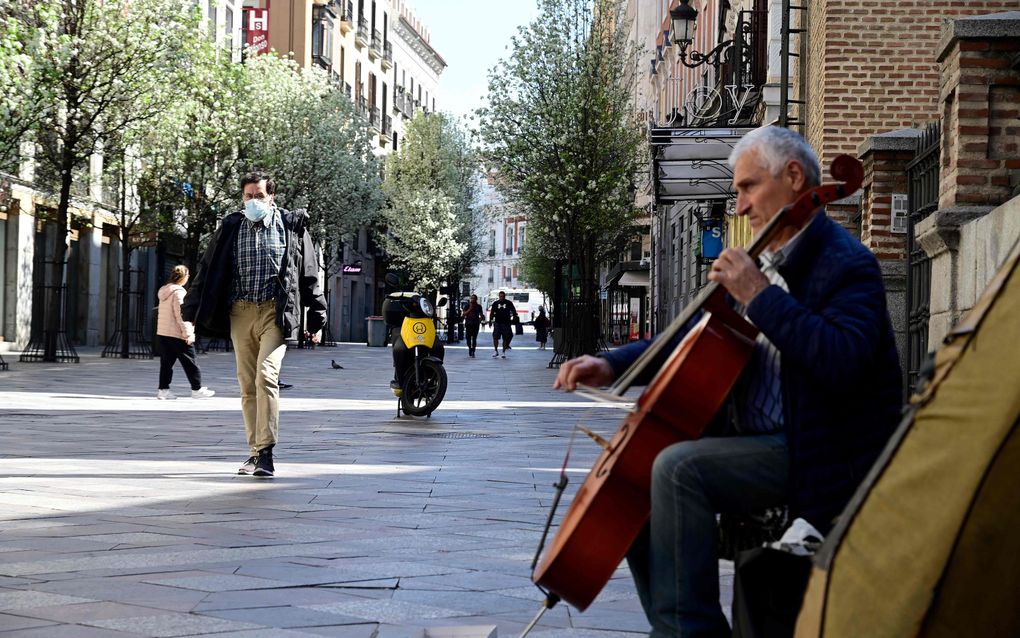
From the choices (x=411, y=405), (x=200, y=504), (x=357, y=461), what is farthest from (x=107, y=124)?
Result: (x=200, y=504)

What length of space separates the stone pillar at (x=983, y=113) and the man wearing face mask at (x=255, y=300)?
411 centimetres

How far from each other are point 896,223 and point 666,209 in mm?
34583

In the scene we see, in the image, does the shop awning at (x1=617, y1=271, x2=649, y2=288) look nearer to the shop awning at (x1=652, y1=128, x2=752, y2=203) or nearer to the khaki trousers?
the shop awning at (x1=652, y1=128, x2=752, y2=203)

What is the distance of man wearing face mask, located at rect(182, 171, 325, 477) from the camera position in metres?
9.36

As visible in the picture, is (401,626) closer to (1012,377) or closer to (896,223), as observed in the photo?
(1012,377)

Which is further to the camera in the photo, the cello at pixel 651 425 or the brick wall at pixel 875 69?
the brick wall at pixel 875 69

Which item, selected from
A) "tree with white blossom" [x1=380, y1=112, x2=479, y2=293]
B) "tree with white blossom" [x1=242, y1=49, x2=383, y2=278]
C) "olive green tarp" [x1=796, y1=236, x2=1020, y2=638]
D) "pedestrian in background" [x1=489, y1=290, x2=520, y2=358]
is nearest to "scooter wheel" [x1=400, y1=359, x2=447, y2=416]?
"olive green tarp" [x1=796, y1=236, x2=1020, y2=638]

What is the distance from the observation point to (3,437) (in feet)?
39.8

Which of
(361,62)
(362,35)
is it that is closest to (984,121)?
(362,35)

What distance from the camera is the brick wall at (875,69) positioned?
16.5 meters

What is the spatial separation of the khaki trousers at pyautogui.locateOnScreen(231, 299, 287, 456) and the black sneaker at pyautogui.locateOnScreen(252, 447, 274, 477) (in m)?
0.05

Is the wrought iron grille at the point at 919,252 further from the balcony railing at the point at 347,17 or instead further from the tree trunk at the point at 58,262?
the balcony railing at the point at 347,17

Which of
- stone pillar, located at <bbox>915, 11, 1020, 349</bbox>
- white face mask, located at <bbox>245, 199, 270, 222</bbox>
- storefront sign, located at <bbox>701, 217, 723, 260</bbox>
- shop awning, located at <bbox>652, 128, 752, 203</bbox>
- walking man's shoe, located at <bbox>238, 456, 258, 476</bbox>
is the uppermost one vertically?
shop awning, located at <bbox>652, 128, 752, 203</bbox>

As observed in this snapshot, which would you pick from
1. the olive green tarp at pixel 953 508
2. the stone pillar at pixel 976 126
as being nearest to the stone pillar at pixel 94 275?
the stone pillar at pixel 976 126
